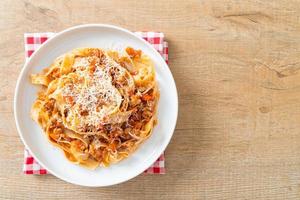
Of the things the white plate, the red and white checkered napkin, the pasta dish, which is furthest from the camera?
the red and white checkered napkin

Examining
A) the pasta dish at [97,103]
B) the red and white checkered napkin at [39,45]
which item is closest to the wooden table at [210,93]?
the red and white checkered napkin at [39,45]

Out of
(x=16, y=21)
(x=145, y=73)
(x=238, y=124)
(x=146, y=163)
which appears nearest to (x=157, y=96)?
(x=145, y=73)

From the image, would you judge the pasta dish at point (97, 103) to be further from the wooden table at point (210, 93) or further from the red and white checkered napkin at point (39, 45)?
the wooden table at point (210, 93)

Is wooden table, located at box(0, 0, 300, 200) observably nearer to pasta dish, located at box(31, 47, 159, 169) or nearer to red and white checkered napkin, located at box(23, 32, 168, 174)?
red and white checkered napkin, located at box(23, 32, 168, 174)

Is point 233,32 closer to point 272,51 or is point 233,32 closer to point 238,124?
point 272,51

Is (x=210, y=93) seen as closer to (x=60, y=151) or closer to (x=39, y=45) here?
(x=60, y=151)

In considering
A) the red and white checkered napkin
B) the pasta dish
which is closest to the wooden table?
the red and white checkered napkin
